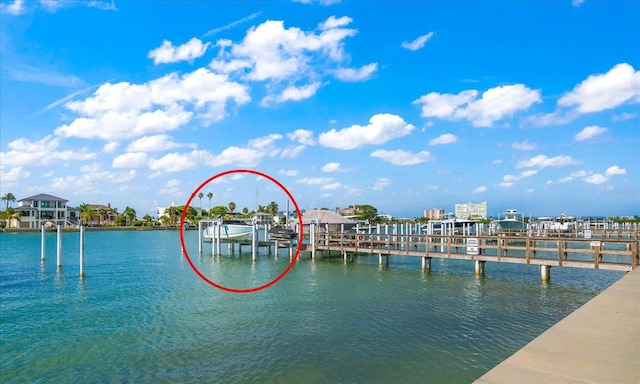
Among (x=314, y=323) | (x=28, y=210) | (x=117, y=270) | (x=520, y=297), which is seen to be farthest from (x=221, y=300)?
(x=28, y=210)

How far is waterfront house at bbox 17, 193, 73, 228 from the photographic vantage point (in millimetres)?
95875

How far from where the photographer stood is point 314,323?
542 inches

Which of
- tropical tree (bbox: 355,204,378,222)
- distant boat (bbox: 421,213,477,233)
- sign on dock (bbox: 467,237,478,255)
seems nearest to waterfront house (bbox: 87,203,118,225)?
tropical tree (bbox: 355,204,378,222)

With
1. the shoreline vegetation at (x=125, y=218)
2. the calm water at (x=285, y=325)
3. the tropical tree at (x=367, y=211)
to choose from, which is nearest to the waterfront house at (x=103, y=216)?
the shoreline vegetation at (x=125, y=218)

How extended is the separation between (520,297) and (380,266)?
11.7 meters

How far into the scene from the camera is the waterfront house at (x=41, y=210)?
95.9 metres

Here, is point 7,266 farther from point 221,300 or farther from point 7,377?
point 7,377

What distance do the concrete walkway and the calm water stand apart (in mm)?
3468

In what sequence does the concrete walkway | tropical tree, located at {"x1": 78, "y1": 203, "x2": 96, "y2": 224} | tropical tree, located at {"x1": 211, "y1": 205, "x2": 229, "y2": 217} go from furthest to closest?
tropical tree, located at {"x1": 211, "y1": 205, "x2": 229, "y2": 217}, tropical tree, located at {"x1": 78, "y1": 203, "x2": 96, "y2": 224}, the concrete walkway

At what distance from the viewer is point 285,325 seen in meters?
13.6

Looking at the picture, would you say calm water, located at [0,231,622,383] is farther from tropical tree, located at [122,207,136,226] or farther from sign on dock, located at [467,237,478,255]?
tropical tree, located at [122,207,136,226]

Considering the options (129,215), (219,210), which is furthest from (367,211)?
(129,215)

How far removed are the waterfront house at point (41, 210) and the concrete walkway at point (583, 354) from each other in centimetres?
11126

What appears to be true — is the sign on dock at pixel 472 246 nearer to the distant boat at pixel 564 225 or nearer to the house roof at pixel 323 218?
the house roof at pixel 323 218
